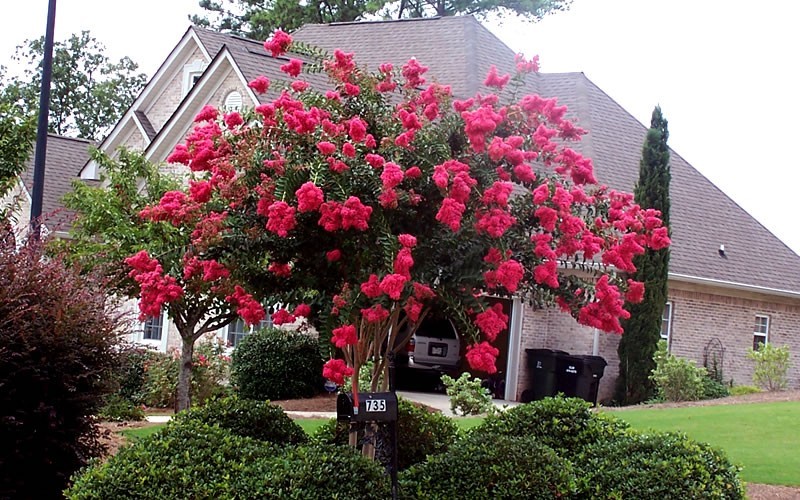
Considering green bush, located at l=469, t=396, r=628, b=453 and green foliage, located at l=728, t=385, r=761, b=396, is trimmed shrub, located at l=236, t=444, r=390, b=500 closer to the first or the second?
green bush, located at l=469, t=396, r=628, b=453

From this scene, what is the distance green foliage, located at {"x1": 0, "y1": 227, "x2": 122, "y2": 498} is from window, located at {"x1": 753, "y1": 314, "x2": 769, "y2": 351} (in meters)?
18.3

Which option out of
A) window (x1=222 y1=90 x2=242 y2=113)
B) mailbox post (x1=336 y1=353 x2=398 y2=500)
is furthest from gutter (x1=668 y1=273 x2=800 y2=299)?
mailbox post (x1=336 y1=353 x2=398 y2=500)

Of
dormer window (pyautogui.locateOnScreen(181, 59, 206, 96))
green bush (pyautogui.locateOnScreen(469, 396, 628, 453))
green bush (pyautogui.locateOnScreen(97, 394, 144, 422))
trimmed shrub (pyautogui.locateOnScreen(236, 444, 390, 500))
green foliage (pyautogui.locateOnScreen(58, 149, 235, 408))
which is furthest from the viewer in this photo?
dormer window (pyautogui.locateOnScreen(181, 59, 206, 96))

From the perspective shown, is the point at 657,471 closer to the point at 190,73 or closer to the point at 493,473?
the point at 493,473

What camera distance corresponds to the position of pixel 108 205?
14.4 meters

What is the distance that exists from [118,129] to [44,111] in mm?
11923

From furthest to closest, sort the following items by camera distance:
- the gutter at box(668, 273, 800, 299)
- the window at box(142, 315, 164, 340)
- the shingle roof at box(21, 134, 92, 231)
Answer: the shingle roof at box(21, 134, 92, 231)
the window at box(142, 315, 164, 340)
the gutter at box(668, 273, 800, 299)

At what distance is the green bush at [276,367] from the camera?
1820 cm

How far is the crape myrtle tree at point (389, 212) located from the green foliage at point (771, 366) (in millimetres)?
14233

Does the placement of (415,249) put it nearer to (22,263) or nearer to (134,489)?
(134,489)

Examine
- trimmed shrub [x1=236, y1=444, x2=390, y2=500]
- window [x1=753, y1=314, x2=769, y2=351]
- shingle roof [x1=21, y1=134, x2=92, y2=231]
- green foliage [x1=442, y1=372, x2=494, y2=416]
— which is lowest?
green foliage [x1=442, y1=372, x2=494, y2=416]

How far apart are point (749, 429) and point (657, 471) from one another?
668 centimetres

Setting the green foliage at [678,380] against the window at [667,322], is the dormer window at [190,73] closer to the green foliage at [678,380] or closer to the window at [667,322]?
the window at [667,322]

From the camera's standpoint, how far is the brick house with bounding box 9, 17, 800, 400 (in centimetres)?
2088
